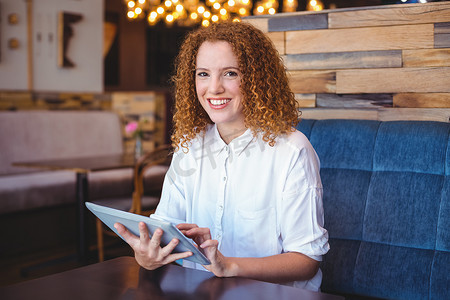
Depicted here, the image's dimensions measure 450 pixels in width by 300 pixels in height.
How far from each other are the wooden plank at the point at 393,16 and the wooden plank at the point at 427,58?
12 cm

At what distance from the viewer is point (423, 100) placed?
2.00 meters

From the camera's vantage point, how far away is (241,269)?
1296mm

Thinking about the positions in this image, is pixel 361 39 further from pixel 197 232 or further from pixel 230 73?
pixel 197 232

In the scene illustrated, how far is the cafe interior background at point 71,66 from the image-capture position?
412 cm

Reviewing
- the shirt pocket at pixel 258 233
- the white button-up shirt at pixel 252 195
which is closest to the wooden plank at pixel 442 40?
the white button-up shirt at pixel 252 195

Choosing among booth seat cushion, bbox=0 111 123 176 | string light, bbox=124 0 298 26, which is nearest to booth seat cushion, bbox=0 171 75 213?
booth seat cushion, bbox=0 111 123 176

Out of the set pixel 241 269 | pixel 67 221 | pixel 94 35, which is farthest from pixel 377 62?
pixel 94 35

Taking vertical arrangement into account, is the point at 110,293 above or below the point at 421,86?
below

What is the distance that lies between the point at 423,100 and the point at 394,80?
141 mm

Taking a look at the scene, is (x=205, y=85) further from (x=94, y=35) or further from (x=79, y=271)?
(x=94, y=35)

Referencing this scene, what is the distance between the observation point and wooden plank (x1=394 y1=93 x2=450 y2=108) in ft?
6.44

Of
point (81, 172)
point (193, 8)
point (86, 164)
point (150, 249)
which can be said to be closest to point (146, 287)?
point (150, 249)

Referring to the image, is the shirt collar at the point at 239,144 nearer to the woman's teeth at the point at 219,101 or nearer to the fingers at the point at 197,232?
the woman's teeth at the point at 219,101

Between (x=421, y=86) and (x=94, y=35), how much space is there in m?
4.96
